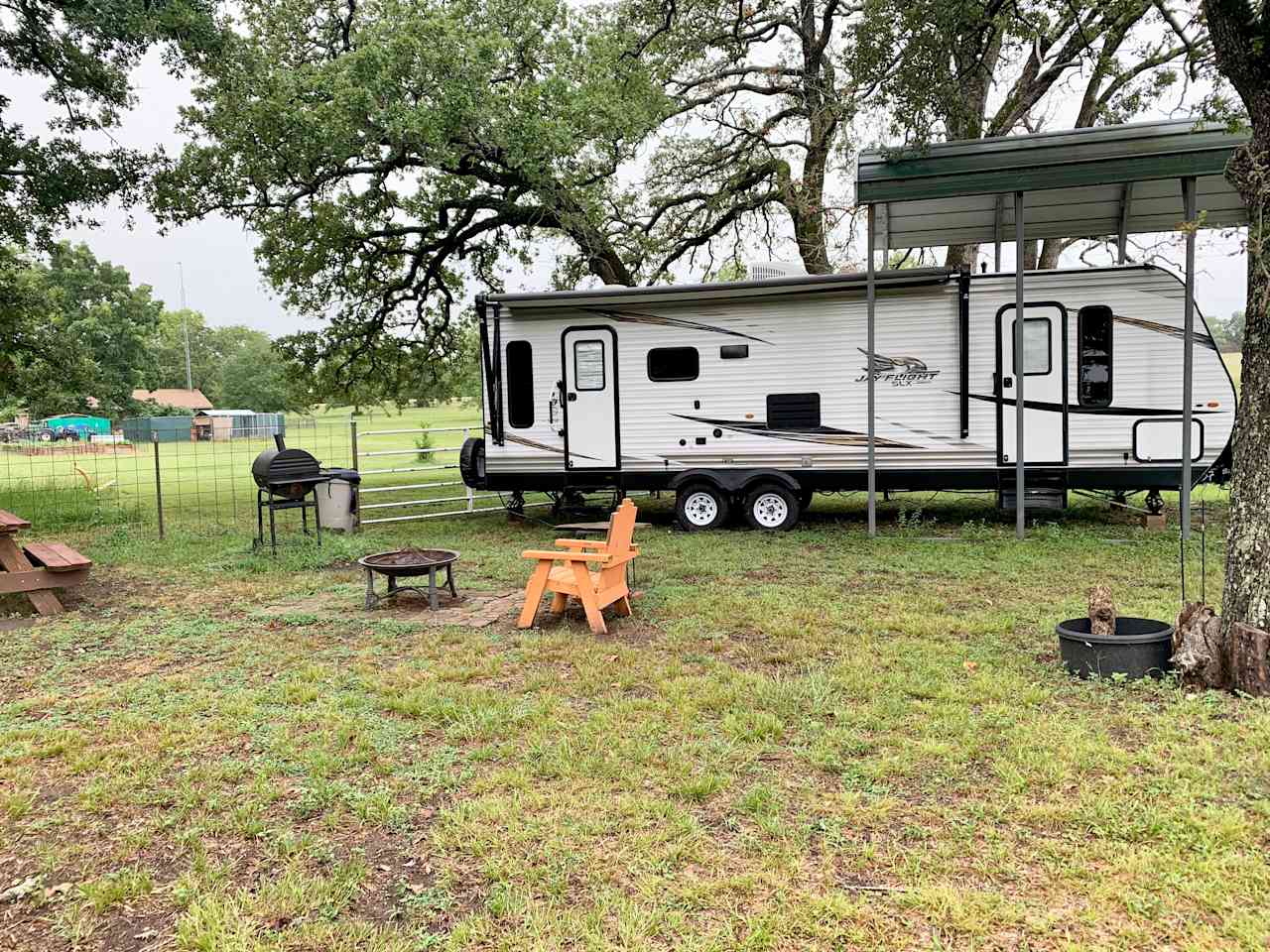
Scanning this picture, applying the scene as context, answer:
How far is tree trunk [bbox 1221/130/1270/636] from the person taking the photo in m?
4.30

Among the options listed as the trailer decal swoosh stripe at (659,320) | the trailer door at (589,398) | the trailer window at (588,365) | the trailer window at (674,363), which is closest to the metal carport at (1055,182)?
the trailer decal swoosh stripe at (659,320)

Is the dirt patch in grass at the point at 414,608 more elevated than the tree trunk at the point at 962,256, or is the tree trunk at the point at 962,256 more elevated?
the tree trunk at the point at 962,256

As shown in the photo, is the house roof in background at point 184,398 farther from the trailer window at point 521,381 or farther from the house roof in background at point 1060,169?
the house roof in background at point 1060,169

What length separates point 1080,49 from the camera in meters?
13.5

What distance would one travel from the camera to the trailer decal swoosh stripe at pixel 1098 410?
373 inches

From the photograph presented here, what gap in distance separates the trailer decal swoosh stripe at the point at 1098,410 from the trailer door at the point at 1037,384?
1 centimetres

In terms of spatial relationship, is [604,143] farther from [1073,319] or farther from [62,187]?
[62,187]

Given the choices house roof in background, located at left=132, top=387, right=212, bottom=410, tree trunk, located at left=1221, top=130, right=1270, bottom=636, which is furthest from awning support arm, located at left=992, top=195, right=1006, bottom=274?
house roof in background, located at left=132, top=387, right=212, bottom=410

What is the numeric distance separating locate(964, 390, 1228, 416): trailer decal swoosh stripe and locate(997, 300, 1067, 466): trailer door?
0.01 m

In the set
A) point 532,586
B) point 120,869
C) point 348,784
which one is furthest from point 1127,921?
point 532,586

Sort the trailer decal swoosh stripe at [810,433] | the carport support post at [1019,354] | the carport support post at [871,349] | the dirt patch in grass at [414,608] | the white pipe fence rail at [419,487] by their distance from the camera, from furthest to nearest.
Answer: the white pipe fence rail at [419,487], the trailer decal swoosh stripe at [810,433], the carport support post at [871,349], the carport support post at [1019,354], the dirt patch in grass at [414,608]

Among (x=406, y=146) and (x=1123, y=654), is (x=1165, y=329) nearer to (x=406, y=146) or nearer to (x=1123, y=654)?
(x=1123, y=654)

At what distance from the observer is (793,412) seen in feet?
34.3

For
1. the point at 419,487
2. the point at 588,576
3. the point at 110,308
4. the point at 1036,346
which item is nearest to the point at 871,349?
the point at 1036,346
